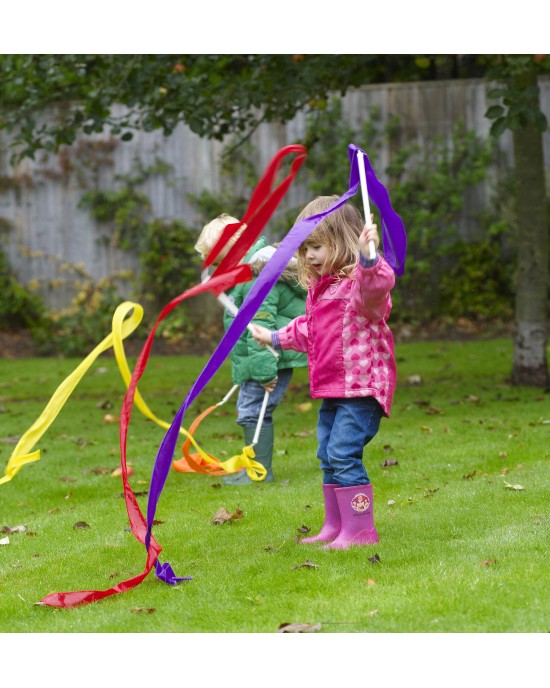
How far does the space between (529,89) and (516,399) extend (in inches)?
109

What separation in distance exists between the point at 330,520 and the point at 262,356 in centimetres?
145

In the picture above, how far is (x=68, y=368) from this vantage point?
12352 millimetres

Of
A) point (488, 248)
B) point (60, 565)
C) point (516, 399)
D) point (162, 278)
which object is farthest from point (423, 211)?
point (60, 565)

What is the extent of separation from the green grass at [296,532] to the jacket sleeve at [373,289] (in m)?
1.06

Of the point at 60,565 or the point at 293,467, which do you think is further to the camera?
the point at 293,467

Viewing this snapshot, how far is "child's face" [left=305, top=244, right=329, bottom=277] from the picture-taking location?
4754 millimetres

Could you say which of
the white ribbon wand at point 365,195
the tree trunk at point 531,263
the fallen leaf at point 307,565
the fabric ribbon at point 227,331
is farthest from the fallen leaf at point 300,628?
the tree trunk at point 531,263

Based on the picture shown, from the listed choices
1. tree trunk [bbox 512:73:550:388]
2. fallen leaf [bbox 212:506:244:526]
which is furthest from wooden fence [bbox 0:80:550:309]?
fallen leaf [bbox 212:506:244:526]

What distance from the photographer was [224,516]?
550 cm

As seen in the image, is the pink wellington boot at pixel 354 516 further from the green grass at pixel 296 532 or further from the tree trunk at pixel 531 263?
the tree trunk at pixel 531 263

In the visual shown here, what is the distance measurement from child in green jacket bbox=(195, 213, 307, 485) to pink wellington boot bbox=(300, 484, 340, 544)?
1354 mm

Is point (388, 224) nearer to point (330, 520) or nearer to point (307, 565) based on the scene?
point (330, 520)

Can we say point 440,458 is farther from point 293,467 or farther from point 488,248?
point 488,248

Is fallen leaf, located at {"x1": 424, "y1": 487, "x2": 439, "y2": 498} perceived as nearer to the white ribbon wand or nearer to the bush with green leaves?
the white ribbon wand
